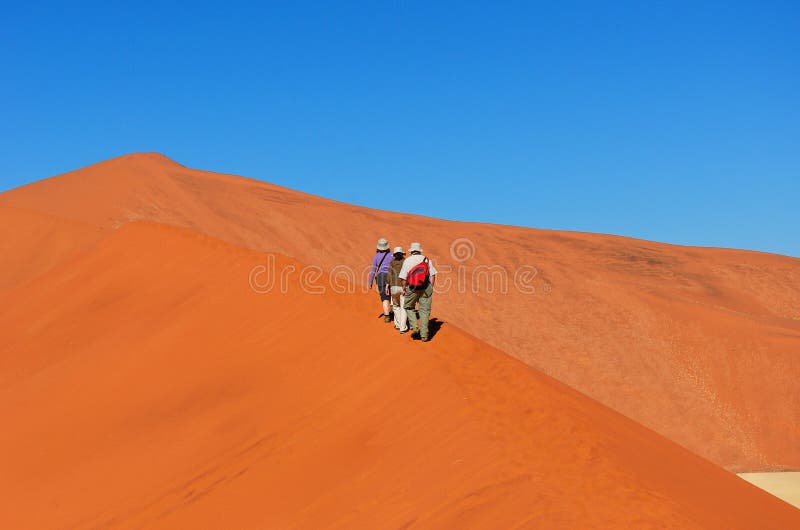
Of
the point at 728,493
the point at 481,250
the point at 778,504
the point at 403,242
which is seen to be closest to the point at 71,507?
the point at 728,493

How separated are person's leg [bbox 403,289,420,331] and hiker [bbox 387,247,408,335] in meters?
0.06

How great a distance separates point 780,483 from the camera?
20.9 metres

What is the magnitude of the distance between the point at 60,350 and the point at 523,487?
31.3 feet

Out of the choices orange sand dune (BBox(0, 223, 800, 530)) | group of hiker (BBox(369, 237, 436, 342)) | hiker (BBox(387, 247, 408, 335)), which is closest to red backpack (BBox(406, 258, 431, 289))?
group of hiker (BBox(369, 237, 436, 342))

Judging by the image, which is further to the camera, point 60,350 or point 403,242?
point 403,242

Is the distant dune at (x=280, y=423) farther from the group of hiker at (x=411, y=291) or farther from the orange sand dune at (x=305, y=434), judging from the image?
the group of hiker at (x=411, y=291)

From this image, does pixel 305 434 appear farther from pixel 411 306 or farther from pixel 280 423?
pixel 411 306

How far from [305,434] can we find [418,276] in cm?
266

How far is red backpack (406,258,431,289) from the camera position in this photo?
9867 millimetres

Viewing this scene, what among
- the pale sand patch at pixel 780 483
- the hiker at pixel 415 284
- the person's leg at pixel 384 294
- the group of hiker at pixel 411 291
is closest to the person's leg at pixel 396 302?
the group of hiker at pixel 411 291

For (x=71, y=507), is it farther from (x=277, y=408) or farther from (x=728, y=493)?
(x=728, y=493)

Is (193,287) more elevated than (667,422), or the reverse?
(193,287)

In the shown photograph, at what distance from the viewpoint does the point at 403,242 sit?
3625 cm

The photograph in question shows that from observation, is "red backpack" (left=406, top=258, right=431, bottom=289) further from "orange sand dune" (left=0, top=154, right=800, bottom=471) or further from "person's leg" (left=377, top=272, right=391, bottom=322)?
"orange sand dune" (left=0, top=154, right=800, bottom=471)
